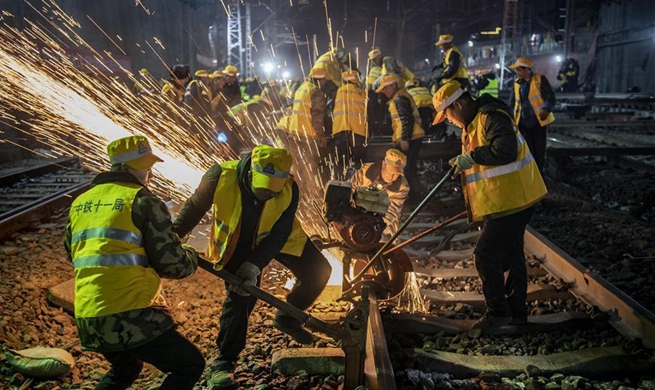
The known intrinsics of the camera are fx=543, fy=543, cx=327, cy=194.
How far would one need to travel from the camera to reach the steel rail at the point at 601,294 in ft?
13.0

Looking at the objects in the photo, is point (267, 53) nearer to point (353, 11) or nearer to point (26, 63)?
point (353, 11)

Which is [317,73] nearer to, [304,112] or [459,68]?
[304,112]

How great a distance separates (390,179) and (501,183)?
1.96 m

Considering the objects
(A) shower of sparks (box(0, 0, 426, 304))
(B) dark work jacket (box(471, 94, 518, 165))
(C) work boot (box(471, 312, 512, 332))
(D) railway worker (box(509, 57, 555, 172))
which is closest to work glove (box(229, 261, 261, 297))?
(B) dark work jacket (box(471, 94, 518, 165))

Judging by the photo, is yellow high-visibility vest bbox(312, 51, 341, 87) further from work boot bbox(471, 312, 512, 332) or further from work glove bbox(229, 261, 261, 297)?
work glove bbox(229, 261, 261, 297)

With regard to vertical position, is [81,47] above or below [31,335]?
above

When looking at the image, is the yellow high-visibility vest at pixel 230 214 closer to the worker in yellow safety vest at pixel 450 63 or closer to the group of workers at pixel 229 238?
the group of workers at pixel 229 238

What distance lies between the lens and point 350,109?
326 inches

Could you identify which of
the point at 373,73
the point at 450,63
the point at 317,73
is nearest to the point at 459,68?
the point at 450,63

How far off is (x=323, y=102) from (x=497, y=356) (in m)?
5.11

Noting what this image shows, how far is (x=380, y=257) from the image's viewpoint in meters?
4.47

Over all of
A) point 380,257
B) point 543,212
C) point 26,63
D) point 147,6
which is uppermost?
point 147,6

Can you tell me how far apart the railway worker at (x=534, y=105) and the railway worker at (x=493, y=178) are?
4313mm

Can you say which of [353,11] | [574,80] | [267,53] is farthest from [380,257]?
[353,11]
